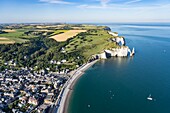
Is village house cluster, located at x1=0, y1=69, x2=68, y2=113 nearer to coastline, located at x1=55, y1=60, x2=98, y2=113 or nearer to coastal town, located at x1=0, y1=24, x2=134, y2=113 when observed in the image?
coastal town, located at x1=0, y1=24, x2=134, y2=113

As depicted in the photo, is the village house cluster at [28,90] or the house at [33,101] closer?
the village house cluster at [28,90]

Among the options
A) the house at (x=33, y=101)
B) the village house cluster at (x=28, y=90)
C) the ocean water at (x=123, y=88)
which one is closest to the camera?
the ocean water at (x=123, y=88)

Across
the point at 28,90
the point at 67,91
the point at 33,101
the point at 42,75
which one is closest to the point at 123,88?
the point at 67,91

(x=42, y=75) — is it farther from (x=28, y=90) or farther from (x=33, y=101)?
(x=33, y=101)

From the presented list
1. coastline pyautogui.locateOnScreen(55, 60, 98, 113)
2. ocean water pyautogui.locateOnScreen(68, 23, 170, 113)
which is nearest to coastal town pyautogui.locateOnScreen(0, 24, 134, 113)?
coastline pyautogui.locateOnScreen(55, 60, 98, 113)

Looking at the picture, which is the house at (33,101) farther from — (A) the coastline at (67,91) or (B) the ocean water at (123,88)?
(B) the ocean water at (123,88)

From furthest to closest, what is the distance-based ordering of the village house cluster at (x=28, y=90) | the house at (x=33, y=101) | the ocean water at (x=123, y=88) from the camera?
the house at (x=33, y=101), the village house cluster at (x=28, y=90), the ocean water at (x=123, y=88)

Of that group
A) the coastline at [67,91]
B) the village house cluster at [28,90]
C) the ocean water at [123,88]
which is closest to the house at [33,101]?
the village house cluster at [28,90]
